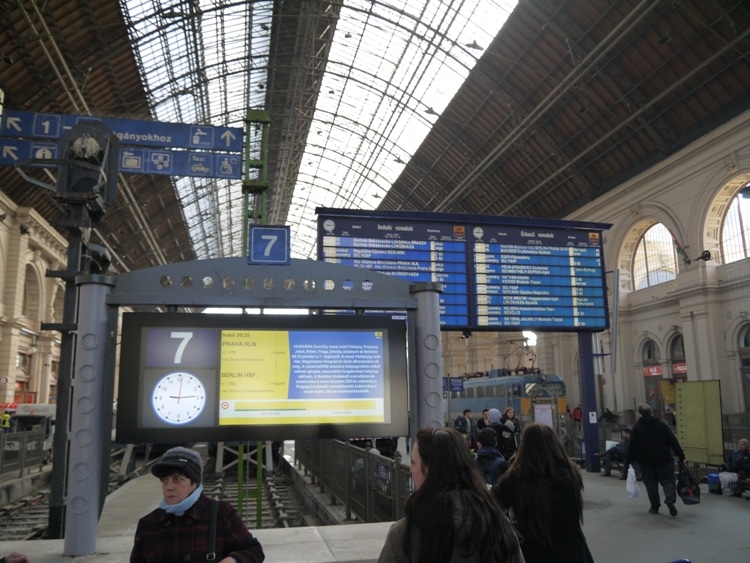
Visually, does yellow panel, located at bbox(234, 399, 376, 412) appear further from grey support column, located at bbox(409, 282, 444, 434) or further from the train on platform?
the train on platform

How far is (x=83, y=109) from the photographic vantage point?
25453 millimetres

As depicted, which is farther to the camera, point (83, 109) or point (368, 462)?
point (83, 109)

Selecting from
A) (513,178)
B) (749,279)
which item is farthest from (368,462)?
(513,178)

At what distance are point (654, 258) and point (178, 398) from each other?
1056 inches

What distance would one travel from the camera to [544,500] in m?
3.77

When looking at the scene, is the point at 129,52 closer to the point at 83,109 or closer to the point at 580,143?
the point at 83,109

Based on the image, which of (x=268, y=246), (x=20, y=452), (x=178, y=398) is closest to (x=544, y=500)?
(x=178, y=398)

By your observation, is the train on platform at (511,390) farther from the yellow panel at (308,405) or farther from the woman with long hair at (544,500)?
the woman with long hair at (544,500)

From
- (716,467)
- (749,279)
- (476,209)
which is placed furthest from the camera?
(476,209)

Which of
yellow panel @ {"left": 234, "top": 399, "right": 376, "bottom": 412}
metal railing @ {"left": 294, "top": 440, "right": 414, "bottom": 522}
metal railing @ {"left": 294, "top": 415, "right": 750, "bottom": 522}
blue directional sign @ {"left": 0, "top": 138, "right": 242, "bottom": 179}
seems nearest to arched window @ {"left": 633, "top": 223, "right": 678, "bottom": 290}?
metal railing @ {"left": 294, "top": 415, "right": 750, "bottom": 522}

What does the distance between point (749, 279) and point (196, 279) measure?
22975 millimetres

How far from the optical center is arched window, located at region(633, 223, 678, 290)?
2816 centimetres

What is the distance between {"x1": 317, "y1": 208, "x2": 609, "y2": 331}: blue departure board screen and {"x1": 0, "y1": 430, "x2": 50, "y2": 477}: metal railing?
10.8 metres

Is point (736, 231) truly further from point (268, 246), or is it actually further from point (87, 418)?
point (87, 418)
